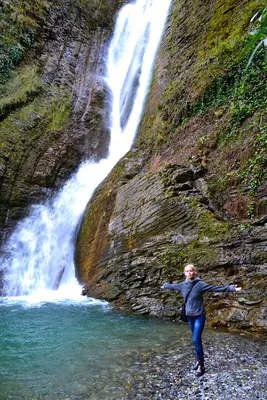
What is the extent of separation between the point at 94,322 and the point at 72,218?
25.5 feet

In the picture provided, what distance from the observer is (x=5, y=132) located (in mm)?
17922

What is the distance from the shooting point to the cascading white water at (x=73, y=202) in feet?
45.0

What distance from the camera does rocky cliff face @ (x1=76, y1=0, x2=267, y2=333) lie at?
801 cm

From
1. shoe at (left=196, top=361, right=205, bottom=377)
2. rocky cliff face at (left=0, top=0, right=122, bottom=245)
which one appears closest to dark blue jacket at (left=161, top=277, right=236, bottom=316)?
shoe at (left=196, top=361, right=205, bottom=377)

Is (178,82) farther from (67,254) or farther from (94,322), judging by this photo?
(94,322)

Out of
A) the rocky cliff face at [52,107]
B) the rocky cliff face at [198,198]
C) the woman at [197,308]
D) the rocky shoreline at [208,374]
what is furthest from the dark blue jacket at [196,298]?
the rocky cliff face at [52,107]

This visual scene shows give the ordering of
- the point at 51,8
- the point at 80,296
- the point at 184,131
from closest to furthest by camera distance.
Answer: the point at 80,296
the point at 184,131
the point at 51,8

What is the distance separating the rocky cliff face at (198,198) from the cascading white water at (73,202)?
115cm

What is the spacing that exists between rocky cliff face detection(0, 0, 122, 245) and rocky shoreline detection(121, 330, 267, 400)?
1239cm

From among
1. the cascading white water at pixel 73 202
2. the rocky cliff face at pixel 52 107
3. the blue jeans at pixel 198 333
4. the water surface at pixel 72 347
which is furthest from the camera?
the rocky cliff face at pixel 52 107

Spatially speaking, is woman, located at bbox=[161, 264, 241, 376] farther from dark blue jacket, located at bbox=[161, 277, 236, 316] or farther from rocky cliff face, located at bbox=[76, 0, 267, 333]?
rocky cliff face, located at bbox=[76, 0, 267, 333]

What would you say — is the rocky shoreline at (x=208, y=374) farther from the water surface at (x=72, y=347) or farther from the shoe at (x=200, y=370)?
the water surface at (x=72, y=347)

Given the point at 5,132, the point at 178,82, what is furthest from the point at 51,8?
the point at 178,82

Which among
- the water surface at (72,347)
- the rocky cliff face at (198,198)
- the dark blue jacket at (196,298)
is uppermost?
the rocky cliff face at (198,198)
